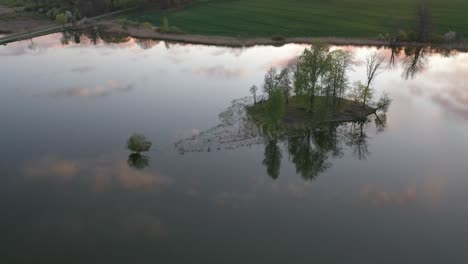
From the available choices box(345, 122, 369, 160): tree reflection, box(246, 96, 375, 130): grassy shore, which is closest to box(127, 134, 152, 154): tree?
box(246, 96, 375, 130): grassy shore

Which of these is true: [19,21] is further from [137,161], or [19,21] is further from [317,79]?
[317,79]

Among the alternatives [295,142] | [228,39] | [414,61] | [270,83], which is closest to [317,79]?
[270,83]

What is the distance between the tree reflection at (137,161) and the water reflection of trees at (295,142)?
476 centimetres

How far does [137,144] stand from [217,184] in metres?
12.5

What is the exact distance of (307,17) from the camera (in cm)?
12106

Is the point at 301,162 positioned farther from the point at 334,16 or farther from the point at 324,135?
the point at 334,16

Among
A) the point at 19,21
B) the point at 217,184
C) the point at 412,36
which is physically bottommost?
the point at 217,184

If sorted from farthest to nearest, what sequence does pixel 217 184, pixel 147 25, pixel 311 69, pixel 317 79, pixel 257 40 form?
pixel 147 25
pixel 257 40
pixel 317 79
pixel 311 69
pixel 217 184

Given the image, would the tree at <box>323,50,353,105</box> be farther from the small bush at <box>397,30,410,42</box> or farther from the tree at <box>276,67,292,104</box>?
the small bush at <box>397,30,410,42</box>

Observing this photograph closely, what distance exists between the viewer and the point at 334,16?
121 meters

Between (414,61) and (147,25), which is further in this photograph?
(147,25)

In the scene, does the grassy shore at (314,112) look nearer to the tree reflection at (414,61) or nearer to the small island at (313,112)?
the small island at (313,112)

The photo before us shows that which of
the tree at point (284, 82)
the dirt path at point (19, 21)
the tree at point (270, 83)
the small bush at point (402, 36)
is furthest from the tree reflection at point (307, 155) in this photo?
the dirt path at point (19, 21)

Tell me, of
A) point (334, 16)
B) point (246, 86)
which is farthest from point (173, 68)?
point (334, 16)
